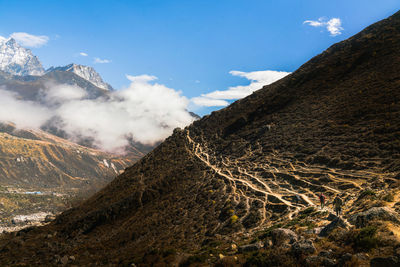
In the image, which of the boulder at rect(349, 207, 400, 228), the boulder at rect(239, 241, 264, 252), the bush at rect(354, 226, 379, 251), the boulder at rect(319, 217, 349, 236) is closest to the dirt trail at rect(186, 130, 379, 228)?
the boulder at rect(319, 217, 349, 236)

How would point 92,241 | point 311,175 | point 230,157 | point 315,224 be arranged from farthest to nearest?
point 230,157 → point 92,241 → point 311,175 → point 315,224

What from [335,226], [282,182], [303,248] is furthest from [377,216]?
[282,182]

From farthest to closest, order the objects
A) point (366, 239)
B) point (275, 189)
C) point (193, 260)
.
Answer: point (275, 189), point (193, 260), point (366, 239)

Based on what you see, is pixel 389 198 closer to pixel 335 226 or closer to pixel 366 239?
pixel 335 226

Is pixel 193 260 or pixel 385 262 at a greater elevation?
pixel 385 262

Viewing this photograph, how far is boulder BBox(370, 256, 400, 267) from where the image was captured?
1027 cm

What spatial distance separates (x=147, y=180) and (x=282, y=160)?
4450cm

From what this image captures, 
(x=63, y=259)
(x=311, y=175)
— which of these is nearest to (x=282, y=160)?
(x=311, y=175)

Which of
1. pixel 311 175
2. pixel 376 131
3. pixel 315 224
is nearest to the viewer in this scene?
pixel 315 224

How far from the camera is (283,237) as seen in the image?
1717 centimetres

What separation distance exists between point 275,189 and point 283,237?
19224 mm

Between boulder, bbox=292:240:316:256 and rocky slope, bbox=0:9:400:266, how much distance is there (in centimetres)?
12

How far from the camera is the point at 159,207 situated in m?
51.8

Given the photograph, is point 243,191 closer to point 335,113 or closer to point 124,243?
point 124,243
